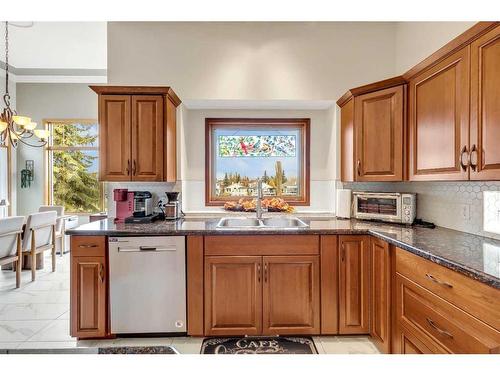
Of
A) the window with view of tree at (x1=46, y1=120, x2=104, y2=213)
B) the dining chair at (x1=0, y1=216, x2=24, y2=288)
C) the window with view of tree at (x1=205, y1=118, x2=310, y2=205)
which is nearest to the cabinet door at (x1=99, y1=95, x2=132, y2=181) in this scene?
the window with view of tree at (x1=205, y1=118, x2=310, y2=205)

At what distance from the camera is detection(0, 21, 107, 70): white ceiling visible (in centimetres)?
382

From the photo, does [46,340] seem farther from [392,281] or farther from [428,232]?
[428,232]

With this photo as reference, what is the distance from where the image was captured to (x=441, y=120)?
191 centimetres

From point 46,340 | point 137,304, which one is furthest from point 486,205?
point 46,340

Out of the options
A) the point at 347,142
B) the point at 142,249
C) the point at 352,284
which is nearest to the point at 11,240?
the point at 142,249

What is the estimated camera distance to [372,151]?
2.48 m

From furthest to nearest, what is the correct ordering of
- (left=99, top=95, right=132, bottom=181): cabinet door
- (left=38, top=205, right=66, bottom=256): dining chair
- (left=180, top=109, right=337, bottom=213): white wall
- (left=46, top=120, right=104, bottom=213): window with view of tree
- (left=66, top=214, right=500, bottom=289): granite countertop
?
(left=46, top=120, right=104, bottom=213): window with view of tree < (left=38, top=205, right=66, bottom=256): dining chair < (left=180, top=109, right=337, bottom=213): white wall < (left=99, top=95, right=132, bottom=181): cabinet door < (left=66, top=214, right=500, bottom=289): granite countertop

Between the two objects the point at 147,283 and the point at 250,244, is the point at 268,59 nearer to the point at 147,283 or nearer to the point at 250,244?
the point at 250,244

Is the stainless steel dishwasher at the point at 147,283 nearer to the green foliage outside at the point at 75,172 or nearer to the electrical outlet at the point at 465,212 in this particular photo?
the electrical outlet at the point at 465,212

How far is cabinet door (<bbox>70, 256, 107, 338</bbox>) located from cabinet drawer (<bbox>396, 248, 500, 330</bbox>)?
2108 millimetres

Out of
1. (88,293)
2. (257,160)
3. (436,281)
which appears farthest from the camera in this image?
(257,160)

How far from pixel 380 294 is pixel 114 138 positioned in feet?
8.02

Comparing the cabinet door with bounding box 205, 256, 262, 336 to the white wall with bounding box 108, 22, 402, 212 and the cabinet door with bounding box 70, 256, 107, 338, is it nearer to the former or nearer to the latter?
the cabinet door with bounding box 70, 256, 107, 338
